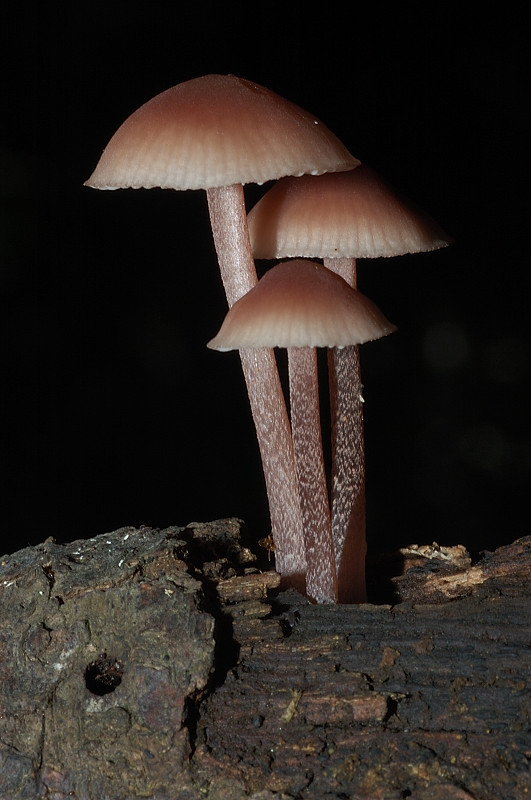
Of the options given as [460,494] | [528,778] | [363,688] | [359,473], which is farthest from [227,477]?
[528,778]

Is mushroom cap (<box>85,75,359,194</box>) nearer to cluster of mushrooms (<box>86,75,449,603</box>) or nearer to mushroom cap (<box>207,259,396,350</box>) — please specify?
cluster of mushrooms (<box>86,75,449,603</box>)

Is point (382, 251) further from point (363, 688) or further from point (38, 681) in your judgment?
point (38, 681)

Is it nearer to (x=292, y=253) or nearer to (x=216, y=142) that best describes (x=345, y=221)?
(x=292, y=253)

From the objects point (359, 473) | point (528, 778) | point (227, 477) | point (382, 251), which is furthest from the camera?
point (227, 477)

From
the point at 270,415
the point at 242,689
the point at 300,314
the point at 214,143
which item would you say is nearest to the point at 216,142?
the point at 214,143

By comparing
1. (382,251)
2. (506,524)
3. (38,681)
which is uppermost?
(382,251)

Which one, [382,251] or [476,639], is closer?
[476,639]
